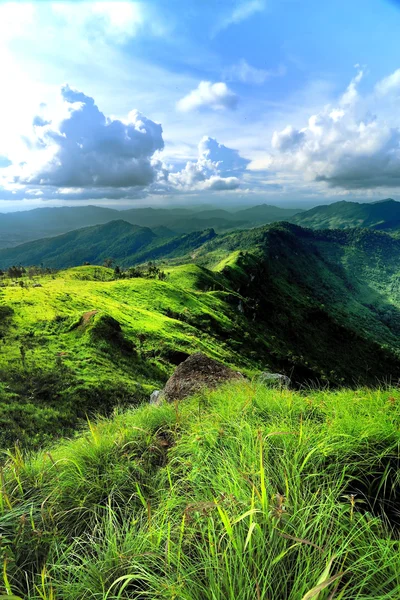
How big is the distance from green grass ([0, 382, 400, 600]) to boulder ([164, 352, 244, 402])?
160 inches

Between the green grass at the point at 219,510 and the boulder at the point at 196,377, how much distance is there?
407 cm

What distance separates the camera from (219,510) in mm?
2217

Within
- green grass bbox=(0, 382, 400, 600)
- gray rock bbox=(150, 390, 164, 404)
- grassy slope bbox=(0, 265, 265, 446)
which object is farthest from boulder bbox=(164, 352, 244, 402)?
green grass bbox=(0, 382, 400, 600)

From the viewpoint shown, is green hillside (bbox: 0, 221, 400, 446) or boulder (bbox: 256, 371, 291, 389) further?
green hillside (bbox: 0, 221, 400, 446)

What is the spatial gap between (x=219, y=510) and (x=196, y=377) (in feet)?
24.2

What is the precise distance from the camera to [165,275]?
324 ft

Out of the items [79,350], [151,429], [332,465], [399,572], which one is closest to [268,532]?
[399,572]

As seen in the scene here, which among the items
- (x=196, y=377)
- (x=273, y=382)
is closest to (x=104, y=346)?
(x=196, y=377)

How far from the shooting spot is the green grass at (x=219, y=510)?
2096mm

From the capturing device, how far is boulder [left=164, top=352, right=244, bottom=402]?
891cm

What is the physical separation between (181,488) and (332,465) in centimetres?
168

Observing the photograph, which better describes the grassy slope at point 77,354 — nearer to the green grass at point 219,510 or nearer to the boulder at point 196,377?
the boulder at point 196,377

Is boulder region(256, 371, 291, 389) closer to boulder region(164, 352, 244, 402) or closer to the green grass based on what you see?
boulder region(164, 352, 244, 402)

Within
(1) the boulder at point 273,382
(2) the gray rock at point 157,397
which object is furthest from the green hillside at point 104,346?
(2) the gray rock at point 157,397
